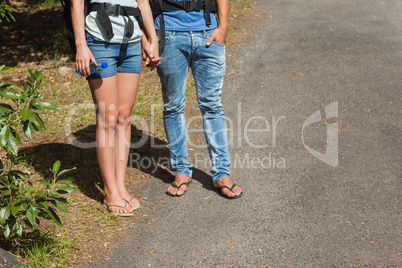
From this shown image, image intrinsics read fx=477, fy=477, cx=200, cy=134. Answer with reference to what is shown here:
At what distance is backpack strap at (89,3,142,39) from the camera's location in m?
3.44

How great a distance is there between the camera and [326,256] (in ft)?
11.3

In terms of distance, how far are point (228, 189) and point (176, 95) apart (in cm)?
96

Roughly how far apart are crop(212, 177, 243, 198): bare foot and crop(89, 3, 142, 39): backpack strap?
1550 millimetres

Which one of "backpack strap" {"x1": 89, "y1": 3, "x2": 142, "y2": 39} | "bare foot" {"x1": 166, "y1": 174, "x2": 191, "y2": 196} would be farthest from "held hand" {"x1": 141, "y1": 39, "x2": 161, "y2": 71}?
"bare foot" {"x1": 166, "y1": 174, "x2": 191, "y2": 196}

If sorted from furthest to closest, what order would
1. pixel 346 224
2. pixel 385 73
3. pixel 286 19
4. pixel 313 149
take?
1. pixel 286 19
2. pixel 385 73
3. pixel 313 149
4. pixel 346 224

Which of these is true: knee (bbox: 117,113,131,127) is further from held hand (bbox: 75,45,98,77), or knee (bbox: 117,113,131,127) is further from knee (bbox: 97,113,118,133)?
held hand (bbox: 75,45,98,77)

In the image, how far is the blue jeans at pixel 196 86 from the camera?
3877mm

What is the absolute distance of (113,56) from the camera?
359cm

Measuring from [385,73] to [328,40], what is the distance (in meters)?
1.53

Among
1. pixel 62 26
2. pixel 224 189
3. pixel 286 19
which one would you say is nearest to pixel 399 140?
pixel 224 189

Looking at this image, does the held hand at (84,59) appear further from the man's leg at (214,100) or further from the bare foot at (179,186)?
the bare foot at (179,186)

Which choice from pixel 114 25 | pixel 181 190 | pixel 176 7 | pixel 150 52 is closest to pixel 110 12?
pixel 114 25

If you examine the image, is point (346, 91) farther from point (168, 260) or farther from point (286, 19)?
point (168, 260)

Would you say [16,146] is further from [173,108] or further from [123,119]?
[173,108]
